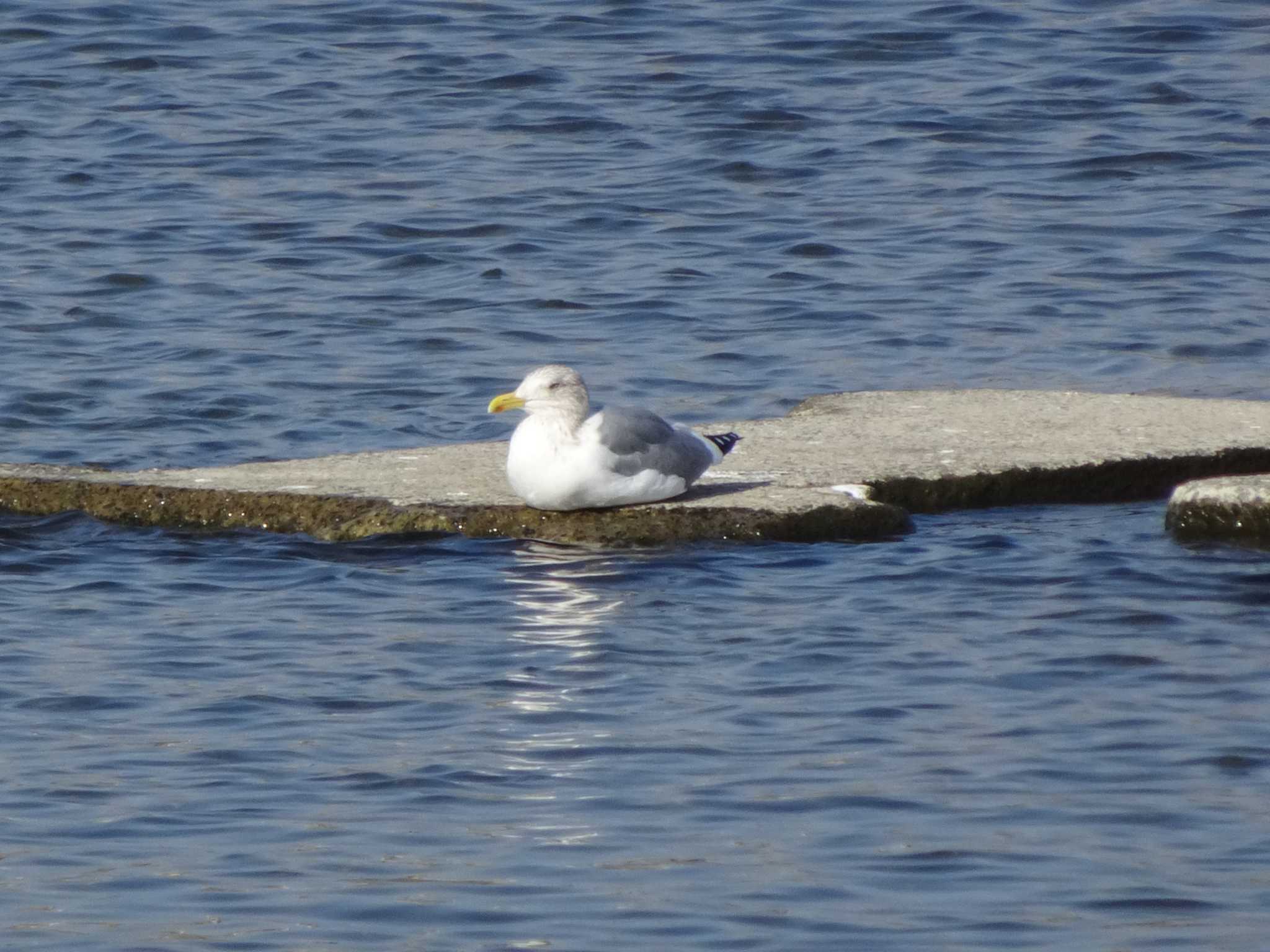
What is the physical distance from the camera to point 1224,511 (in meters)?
7.95

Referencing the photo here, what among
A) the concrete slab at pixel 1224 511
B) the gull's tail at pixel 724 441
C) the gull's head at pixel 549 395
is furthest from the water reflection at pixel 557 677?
the concrete slab at pixel 1224 511

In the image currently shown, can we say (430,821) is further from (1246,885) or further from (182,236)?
(182,236)

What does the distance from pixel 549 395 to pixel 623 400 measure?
281cm

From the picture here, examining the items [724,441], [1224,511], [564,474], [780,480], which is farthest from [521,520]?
[1224,511]

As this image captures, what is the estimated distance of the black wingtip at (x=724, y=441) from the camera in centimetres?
835

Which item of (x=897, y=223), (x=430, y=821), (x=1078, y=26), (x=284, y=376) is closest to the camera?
(x=430, y=821)

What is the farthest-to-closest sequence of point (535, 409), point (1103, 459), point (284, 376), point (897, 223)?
point (897, 223) < point (284, 376) < point (1103, 459) < point (535, 409)

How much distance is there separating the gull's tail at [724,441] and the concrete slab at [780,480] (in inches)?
5.5

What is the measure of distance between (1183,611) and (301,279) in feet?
22.2

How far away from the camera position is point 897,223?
547 inches

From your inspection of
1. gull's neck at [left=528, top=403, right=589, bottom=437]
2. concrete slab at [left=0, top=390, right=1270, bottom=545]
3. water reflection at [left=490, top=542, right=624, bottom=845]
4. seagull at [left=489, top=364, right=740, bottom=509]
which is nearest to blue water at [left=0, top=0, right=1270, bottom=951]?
water reflection at [left=490, top=542, right=624, bottom=845]

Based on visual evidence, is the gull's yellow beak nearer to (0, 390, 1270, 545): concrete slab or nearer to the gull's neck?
the gull's neck

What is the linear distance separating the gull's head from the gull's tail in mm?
549

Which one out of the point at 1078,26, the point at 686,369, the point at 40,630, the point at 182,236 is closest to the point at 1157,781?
the point at 40,630
